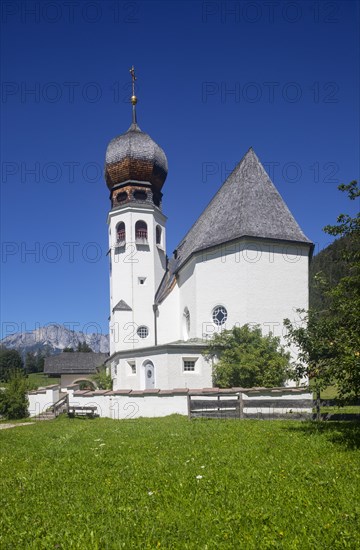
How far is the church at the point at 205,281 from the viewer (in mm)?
22859

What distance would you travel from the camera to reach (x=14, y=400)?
1049 inches

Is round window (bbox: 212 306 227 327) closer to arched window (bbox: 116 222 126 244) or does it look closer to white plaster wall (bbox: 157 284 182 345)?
white plaster wall (bbox: 157 284 182 345)

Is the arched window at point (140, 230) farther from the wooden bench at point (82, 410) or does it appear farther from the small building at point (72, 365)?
the small building at point (72, 365)

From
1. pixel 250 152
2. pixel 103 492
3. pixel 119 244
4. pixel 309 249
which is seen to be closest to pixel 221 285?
pixel 309 249

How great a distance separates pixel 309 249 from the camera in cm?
2428

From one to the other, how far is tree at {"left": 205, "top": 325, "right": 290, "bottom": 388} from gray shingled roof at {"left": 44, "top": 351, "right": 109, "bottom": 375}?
132 feet

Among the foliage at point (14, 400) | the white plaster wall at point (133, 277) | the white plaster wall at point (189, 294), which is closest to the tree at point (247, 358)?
the white plaster wall at point (189, 294)

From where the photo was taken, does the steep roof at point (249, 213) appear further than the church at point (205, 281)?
Yes

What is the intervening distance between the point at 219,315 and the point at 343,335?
15454 mm

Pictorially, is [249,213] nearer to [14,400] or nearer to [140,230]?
[140,230]

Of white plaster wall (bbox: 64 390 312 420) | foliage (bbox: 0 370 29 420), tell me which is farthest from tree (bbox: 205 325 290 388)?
foliage (bbox: 0 370 29 420)

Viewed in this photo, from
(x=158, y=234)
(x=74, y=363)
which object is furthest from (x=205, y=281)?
(x=74, y=363)

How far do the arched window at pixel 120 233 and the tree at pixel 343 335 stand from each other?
25513 millimetres

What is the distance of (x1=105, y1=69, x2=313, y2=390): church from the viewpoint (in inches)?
900
